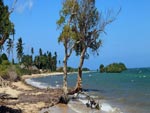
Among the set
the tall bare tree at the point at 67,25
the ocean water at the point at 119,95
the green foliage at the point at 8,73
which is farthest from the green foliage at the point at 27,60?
the tall bare tree at the point at 67,25

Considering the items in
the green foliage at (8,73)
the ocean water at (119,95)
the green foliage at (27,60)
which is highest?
the green foliage at (27,60)

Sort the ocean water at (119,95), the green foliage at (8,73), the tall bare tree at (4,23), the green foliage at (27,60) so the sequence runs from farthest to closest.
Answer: the green foliage at (27,60), the green foliage at (8,73), the ocean water at (119,95), the tall bare tree at (4,23)

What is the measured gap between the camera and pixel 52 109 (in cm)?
3117

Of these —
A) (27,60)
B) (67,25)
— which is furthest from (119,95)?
(27,60)

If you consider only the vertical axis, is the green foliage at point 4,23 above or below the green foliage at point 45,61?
below

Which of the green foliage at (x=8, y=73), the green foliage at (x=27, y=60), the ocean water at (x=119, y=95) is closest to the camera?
the ocean water at (x=119, y=95)

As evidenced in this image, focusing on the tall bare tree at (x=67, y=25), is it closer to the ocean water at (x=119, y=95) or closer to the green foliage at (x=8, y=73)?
the ocean water at (x=119, y=95)

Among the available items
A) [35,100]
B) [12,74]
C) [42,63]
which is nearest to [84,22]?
[35,100]

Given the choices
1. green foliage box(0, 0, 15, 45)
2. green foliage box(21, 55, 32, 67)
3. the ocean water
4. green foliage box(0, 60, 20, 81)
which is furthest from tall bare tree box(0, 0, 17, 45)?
green foliage box(21, 55, 32, 67)

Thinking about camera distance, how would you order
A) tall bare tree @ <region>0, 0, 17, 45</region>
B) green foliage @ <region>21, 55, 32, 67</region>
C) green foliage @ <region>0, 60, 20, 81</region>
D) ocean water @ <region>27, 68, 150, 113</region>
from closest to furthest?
tall bare tree @ <region>0, 0, 17, 45</region> < ocean water @ <region>27, 68, 150, 113</region> < green foliage @ <region>0, 60, 20, 81</region> < green foliage @ <region>21, 55, 32, 67</region>

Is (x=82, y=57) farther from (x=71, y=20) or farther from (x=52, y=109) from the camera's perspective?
(x=52, y=109)

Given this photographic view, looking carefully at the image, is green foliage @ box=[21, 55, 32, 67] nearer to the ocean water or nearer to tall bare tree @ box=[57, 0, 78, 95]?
the ocean water

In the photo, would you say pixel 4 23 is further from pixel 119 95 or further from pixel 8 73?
pixel 8 73

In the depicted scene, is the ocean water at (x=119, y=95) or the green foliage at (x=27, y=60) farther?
the green foliage at (x=27, y=60)
